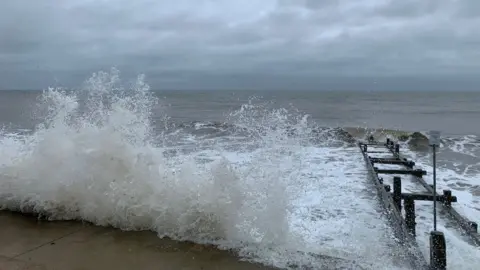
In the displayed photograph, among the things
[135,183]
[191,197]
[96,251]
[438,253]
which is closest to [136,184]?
[135,183]

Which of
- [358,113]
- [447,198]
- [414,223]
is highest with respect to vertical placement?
[447,198]

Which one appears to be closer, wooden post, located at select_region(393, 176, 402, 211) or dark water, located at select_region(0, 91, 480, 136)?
wooden post, located at select_region(393, 176, 402, 211)

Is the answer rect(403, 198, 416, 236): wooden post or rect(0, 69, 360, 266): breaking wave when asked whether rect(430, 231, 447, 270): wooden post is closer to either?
rect(0, 69, 360, 266): breaking wave

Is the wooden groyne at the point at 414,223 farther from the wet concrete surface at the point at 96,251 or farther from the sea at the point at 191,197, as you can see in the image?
the wet concrete surface at the point at 96,251

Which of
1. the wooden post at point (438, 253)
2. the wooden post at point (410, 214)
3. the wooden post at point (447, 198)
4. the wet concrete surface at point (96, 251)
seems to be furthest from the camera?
the wooden post at point (447, 198)

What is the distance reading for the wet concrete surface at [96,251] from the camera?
4082 millimetres

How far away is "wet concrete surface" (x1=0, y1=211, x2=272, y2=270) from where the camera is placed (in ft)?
13.4

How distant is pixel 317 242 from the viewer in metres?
5.43

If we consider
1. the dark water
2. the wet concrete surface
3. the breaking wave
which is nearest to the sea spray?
the breaking wave

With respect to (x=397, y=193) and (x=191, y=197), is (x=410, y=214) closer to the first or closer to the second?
(x=397, y=193)

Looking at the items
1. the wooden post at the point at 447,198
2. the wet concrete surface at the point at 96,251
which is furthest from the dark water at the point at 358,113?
the wooden post at the point at 447,198

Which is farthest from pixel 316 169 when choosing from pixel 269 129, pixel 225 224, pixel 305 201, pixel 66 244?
pixel 66 244

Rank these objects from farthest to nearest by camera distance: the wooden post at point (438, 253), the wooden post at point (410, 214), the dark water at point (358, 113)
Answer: the dark water at point (358, 113)
the wooden post at point (410, 214)
the wooden post at point (438, 253)

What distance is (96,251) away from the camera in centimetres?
446
